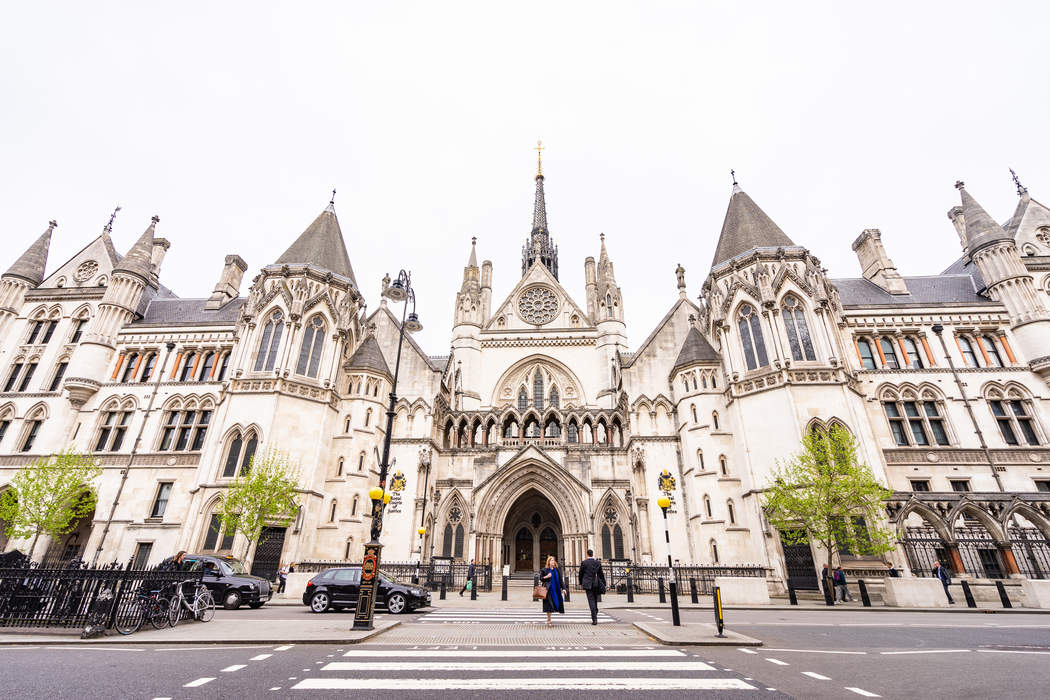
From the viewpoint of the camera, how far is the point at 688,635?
8.84 metres

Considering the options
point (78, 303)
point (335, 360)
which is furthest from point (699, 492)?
point (78, 303)

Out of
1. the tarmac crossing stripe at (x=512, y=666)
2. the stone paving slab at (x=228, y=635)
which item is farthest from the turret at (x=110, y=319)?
the tarmac crossing stripe at (x=512, y=666)

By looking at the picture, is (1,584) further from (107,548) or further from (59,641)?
(107,548)

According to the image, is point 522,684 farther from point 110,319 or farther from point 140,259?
point 140,259

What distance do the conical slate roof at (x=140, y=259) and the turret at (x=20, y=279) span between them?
16.3ft

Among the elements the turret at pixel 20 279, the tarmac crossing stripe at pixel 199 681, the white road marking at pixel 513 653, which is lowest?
the tarmac crossing stripe at pixel 199 681

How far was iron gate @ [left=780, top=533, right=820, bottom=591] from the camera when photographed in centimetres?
1966

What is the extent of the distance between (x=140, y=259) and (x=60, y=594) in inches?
1085

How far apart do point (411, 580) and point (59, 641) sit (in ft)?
46.3

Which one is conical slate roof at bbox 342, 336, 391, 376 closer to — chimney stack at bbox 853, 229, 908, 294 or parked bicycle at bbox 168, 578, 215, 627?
parked bicycle at bbox 168, 578, 215, 627

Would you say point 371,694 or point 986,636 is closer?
point 371,694

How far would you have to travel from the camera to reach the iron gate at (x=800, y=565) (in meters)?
19.7

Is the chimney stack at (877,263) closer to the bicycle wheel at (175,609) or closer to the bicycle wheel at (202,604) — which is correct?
the bicycle wheel at (202,604)

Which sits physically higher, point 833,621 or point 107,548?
point 107,548
